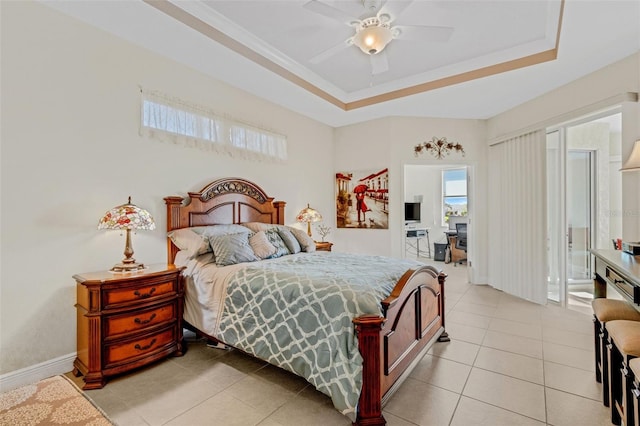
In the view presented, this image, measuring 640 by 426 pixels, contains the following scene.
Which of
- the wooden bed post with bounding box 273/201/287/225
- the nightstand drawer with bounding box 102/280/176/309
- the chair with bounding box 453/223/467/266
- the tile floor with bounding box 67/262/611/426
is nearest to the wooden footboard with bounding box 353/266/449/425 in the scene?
the tile floor with bounding box 67/262/611/426

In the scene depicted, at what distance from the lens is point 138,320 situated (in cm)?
238

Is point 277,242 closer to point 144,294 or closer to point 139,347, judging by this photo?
point 144,294

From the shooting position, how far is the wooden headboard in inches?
122

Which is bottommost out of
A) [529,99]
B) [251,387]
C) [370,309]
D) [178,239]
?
[251,387]

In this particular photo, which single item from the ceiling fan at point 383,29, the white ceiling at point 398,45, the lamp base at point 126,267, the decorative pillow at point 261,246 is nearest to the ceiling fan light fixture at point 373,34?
the ceiling fan at point 383,29

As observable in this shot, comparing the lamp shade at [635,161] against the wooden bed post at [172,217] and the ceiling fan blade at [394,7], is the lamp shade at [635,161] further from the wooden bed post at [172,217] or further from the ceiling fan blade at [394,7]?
the wooden bed post at [172,217]

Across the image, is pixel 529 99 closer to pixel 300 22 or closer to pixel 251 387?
pixel 300 22

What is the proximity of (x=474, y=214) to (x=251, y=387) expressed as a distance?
4.40 m

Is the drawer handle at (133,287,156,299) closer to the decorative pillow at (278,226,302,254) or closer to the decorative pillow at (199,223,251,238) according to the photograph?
the decorative pillow at (199,223,251,238)

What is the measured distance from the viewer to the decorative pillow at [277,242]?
329 cm

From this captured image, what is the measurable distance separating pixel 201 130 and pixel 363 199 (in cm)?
298

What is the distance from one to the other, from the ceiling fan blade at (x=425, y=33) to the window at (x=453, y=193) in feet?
19.4

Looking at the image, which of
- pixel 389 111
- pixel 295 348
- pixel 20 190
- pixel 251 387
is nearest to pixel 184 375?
pixel 251 387

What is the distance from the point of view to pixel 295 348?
6.59 ft
